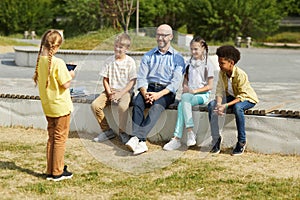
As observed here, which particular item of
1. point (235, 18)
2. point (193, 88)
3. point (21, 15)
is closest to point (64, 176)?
point (193, 88)

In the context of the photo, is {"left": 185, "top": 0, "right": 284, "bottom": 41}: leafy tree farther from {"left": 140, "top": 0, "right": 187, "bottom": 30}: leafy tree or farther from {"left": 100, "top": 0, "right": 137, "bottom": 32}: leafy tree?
{"left": 100, "top": 0, "right": 137, "bottom": 32}: leafy tree

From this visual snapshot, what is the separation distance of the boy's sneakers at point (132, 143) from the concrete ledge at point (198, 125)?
44cm

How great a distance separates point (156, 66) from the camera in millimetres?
6250

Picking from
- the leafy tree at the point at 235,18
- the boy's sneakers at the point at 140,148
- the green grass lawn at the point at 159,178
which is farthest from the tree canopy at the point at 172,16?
the green grass lawn at the point at 159,178

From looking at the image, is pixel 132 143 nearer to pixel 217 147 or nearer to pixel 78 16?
pixel 217 147

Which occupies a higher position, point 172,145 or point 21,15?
point 172,145

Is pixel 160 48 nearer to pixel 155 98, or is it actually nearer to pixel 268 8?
pixel 155 98

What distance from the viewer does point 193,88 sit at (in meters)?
6.18

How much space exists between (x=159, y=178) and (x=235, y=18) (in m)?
28.2

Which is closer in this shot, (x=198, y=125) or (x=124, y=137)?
(x=198, y=125)

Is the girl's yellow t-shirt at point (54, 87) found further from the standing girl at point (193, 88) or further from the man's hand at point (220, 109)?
the man's hand at point (220, 109)

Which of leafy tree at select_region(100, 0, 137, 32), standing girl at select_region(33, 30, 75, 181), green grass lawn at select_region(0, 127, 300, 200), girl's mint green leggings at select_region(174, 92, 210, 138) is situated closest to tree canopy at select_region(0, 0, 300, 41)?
leafy tree at select_region(100, 0, 137, 32)

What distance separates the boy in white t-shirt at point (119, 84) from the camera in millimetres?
6289

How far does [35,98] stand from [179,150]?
2.15 metres
